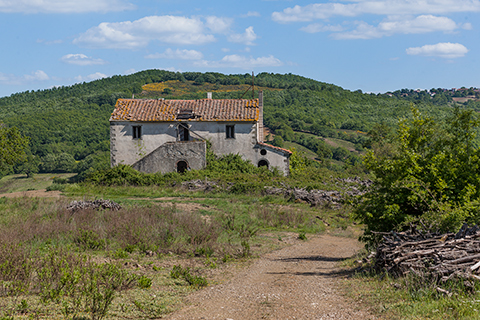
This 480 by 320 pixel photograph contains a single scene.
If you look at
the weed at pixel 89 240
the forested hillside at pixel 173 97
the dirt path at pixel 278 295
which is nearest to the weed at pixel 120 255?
the weed at pixel 89 240

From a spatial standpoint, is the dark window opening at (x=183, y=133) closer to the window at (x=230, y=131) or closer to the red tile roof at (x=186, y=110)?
the red tile roof at (x=186, y=110)

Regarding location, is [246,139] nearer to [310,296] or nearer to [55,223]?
[55,223]

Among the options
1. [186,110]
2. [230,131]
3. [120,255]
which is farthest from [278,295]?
[186,110]

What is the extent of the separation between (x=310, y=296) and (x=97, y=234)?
6603mm

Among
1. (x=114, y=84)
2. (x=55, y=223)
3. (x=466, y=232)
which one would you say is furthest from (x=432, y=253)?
(x=114, y=84)

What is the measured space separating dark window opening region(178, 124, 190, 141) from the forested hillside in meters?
27.7

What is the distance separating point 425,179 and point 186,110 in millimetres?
27670

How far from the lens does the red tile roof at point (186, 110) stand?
1411 inches

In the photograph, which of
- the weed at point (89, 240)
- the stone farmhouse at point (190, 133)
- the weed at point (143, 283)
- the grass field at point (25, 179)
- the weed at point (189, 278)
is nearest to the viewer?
the weed at point (143, 283)

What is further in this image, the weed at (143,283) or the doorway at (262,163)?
the doorway at (262,163)

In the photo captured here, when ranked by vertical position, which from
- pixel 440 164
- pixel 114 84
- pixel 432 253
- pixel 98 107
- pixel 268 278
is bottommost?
pixel 268 278

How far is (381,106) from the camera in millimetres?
110562

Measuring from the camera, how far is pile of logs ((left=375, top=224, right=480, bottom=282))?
7.41 meters

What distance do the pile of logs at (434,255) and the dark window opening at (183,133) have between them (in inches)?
1109
